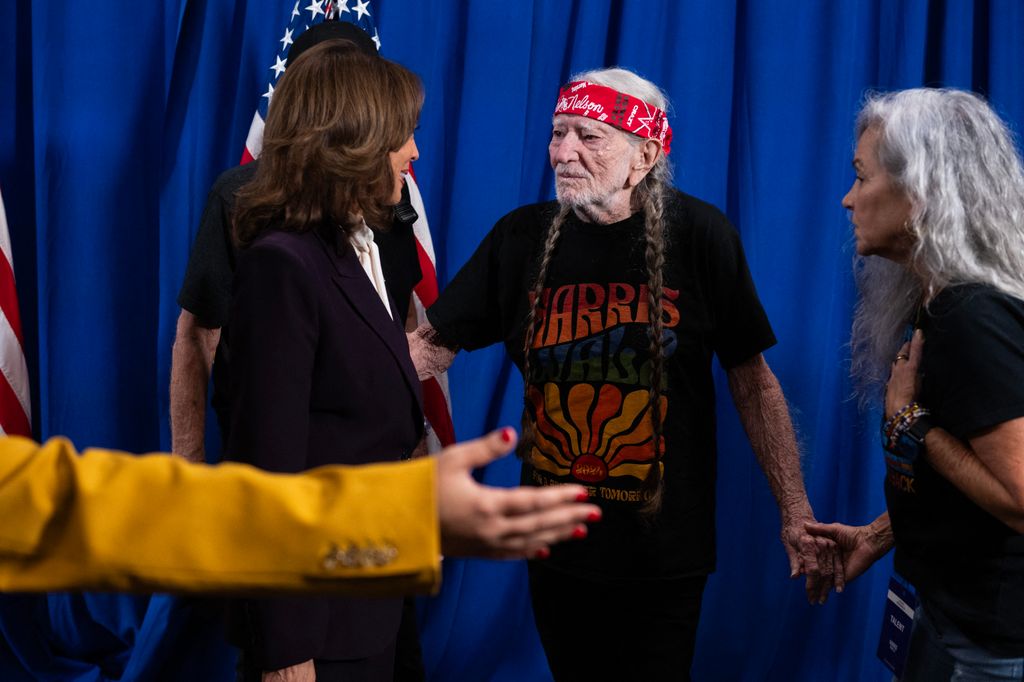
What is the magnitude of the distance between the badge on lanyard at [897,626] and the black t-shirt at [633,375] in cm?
33

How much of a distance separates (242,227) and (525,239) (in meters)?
0.74

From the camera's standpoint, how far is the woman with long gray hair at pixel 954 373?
1387 millimetres

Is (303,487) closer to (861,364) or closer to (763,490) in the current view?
(861,364)

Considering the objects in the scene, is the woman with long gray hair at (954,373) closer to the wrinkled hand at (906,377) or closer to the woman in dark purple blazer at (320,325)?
the wrinkled hand at (906,377)

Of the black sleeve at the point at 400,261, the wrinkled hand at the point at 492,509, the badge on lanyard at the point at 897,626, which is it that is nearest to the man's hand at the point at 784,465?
the badge on lanyard at the point at 897,626

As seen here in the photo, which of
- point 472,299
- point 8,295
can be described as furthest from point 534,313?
point 8,295

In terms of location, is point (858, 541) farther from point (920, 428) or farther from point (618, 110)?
point (618, 110)

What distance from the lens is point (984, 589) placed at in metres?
1.45

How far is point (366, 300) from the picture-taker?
146 centimetres

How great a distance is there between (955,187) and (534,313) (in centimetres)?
79

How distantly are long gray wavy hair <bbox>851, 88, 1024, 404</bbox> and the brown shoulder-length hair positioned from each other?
2.59 feet

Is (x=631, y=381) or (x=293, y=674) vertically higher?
(x=631, y=381)

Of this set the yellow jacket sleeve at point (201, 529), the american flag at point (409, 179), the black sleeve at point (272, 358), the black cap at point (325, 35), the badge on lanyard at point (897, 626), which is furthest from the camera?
the american flag at point (409, 179)

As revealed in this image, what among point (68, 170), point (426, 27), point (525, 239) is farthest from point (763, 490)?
point (68, 170)
